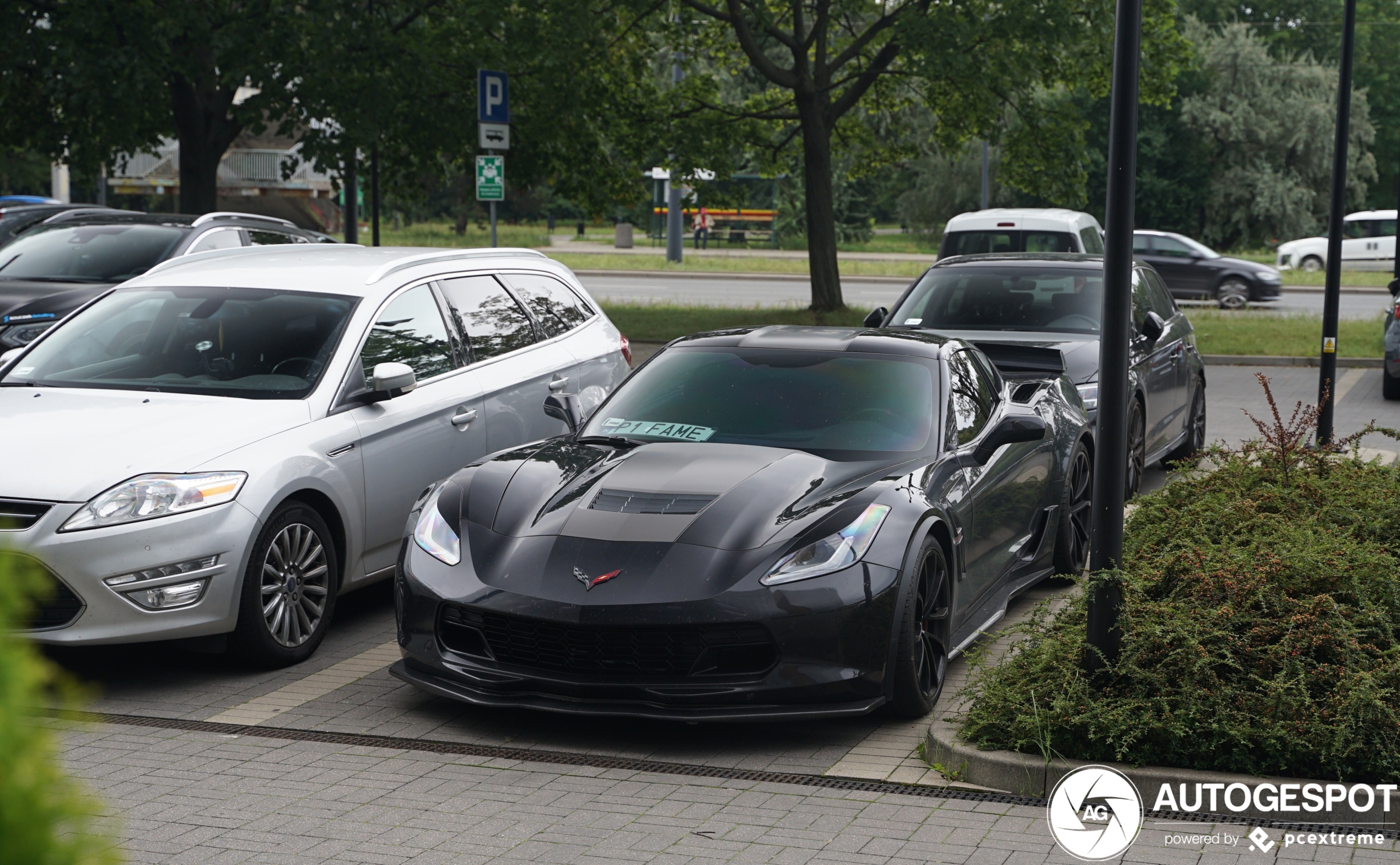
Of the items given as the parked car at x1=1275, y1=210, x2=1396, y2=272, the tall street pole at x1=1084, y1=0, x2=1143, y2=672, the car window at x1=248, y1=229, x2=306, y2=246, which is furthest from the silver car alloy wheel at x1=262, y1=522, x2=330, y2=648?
the parked car at x1=1275, y1=210, x2=1396, y2=272

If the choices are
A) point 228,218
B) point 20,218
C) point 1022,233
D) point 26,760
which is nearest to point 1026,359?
point 228,218

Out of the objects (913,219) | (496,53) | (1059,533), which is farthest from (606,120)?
(913,219)

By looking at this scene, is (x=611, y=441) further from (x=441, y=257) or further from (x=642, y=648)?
(x=441, y=257)

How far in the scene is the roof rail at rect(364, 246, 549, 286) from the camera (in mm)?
7465

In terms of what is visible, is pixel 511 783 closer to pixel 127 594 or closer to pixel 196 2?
pixel 127 594

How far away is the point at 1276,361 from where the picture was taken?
18609 mm

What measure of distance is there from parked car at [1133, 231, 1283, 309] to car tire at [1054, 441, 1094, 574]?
2190 cm

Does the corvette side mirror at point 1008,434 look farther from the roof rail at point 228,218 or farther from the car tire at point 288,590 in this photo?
the roof rail at point 228,218

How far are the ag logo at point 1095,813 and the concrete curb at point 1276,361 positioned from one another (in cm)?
1507

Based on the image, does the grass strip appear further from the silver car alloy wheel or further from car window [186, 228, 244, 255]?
the silver car alloy wheel

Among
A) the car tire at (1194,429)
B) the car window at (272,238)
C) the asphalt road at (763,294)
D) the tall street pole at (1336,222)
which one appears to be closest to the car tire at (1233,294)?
the asphalt road at (763,294)

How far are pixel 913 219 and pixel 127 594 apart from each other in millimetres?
56656

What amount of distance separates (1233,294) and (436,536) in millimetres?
26400

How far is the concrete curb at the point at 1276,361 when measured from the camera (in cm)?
1817
